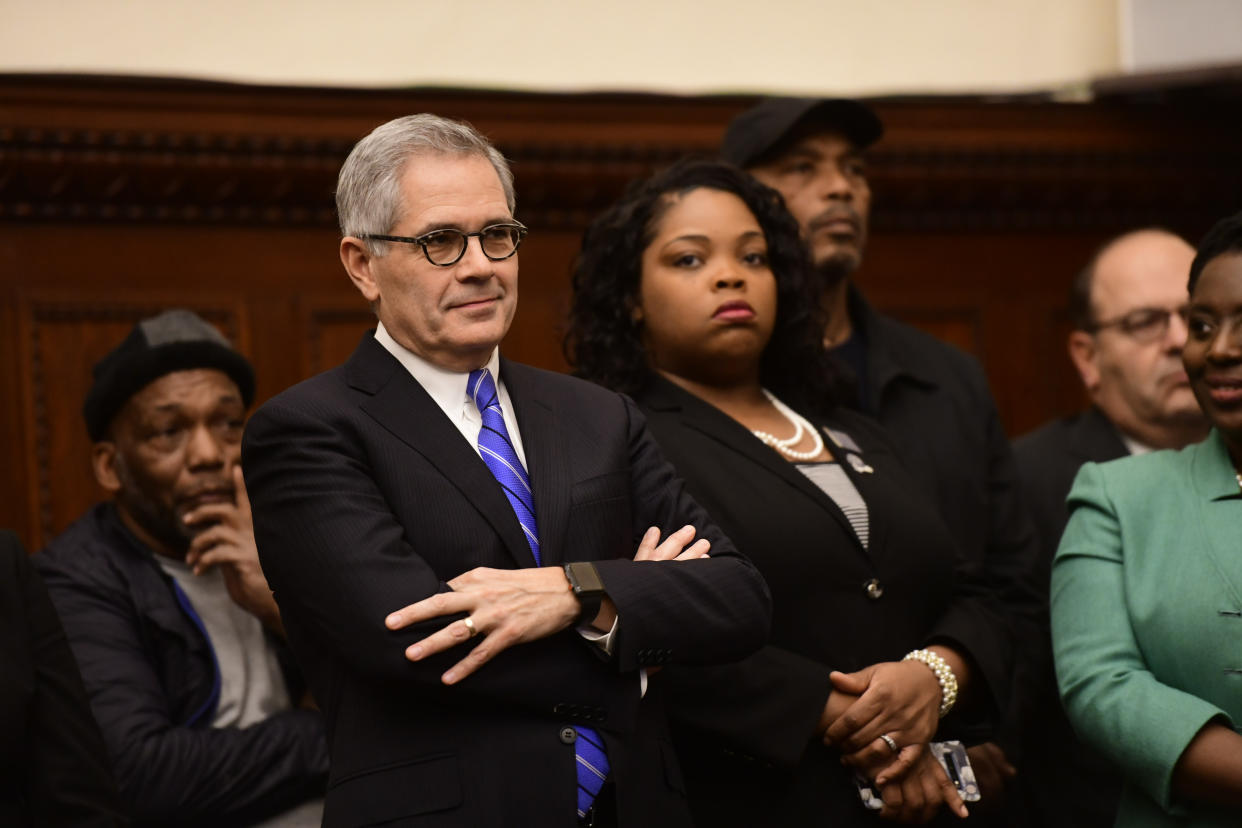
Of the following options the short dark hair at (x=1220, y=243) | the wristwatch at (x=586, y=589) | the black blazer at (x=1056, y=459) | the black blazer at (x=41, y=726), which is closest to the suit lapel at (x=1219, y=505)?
the short dark hair at (x=1220, y=243)

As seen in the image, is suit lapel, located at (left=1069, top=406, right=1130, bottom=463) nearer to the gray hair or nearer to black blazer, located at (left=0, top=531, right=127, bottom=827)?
the gray hair

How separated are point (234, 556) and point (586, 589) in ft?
4.00

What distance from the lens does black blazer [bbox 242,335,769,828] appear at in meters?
2.02

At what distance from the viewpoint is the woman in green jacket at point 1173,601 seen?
7.64 ft

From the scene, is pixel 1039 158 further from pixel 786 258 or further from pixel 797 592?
pixel 797 592

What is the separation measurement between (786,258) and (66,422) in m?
1.79

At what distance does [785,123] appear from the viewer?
11.2 feet

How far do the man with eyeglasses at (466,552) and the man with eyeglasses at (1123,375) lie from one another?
4.73 feet

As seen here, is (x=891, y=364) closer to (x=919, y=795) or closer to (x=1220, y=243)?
(x=1220, y=243)

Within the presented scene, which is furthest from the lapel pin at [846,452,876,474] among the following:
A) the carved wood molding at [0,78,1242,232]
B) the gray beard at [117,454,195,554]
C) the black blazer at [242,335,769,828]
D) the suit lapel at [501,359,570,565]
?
the carved wood molding at [0,78,1242,232]

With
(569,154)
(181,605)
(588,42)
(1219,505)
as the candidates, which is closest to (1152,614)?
(1219,505)

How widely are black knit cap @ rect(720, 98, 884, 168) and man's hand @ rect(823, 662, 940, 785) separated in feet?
4.49

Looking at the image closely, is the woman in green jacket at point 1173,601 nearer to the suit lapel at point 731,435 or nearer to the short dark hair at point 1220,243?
the short dark hair at point 1220,243

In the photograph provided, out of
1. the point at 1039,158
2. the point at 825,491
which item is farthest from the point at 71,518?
the point at 1039,158
